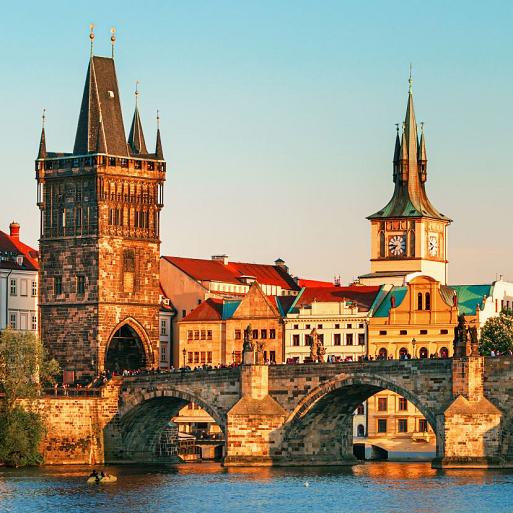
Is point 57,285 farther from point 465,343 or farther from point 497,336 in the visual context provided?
point 465,343

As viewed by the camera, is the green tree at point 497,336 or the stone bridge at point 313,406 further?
the green tree at point 497,336

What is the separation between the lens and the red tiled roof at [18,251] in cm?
18425

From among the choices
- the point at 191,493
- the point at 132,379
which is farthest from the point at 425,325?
the point at 191,493

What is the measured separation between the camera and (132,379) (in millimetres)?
167875

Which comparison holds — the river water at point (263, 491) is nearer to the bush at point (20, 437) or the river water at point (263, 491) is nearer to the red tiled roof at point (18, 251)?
the bush at point (20, 437)

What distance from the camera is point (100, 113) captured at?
17512 cm

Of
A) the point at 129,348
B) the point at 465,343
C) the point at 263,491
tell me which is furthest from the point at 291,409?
the point at 129,348

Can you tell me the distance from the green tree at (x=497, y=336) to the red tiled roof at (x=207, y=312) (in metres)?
21.3

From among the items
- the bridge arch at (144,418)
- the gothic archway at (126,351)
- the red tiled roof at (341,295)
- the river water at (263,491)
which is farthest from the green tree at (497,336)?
the bridge arch at (144,418)

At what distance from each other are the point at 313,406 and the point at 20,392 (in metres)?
18.9

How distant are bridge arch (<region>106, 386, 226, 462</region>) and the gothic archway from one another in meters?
6.17

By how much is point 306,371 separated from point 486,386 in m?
13.2

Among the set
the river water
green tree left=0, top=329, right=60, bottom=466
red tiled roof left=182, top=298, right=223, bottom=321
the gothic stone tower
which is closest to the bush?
green tree left=0, top=329, right=60, bottom=466

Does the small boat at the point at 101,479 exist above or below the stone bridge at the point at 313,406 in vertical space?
below
